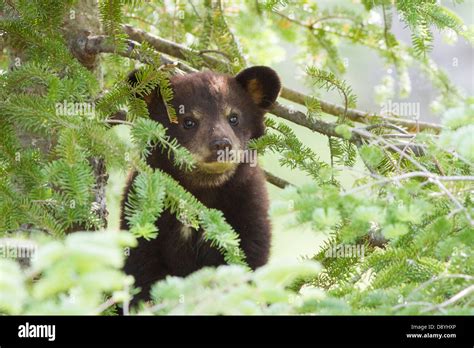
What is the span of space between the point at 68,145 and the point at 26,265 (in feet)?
5.87

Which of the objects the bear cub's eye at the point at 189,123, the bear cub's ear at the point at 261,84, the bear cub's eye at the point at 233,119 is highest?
the bear cub's ear at the point at 261,84

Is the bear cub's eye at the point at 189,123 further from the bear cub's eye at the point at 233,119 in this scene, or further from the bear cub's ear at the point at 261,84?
the bear cub's ear at the point at 261,84

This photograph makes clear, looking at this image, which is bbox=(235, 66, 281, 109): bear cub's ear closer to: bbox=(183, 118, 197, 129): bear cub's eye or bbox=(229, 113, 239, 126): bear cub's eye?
bbox=(229, 113, 239, 126): bear cub's eye

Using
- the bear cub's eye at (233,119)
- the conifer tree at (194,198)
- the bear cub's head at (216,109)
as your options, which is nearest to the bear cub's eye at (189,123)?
the bear cub's head at (216,109)

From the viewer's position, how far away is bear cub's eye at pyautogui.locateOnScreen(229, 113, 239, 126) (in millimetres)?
5887

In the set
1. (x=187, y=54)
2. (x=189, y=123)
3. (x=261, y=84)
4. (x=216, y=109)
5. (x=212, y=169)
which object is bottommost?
(x=212, y=169)

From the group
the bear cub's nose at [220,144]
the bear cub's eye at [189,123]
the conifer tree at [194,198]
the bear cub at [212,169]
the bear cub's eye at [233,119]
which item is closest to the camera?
the conifer tree at [194,198]

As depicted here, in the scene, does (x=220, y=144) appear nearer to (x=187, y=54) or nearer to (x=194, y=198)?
(x=187, y=54)

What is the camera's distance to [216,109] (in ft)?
19.1

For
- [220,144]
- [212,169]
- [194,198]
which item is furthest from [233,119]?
[194,198]

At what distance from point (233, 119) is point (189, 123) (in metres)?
0.36

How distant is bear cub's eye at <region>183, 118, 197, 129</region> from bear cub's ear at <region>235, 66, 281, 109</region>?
1.71ft

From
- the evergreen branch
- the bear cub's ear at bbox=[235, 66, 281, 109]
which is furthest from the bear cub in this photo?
the evergreen branch

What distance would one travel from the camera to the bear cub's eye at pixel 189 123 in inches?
227
